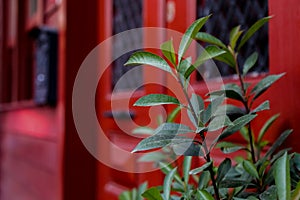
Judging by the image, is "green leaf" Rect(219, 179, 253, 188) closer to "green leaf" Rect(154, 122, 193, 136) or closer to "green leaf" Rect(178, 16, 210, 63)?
"green leaf" Rect(154, 122, 193, 136)

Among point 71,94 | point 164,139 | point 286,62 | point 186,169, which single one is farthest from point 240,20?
point 71,94

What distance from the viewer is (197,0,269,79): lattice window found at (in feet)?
3.42

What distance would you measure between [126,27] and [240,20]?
74 centimetres

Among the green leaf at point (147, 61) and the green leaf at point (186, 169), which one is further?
the green leaf at point (186, 169)

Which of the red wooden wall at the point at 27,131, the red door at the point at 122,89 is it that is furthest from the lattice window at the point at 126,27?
the red wooden wall at the point at 27,131

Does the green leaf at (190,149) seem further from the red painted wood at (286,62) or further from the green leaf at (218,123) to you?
the red painted wood at (286,62)

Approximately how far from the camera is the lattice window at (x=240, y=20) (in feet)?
3.42

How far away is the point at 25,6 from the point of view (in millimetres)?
3105

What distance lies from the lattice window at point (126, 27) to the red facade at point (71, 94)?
0.03 m

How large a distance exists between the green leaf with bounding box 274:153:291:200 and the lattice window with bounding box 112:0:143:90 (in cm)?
112

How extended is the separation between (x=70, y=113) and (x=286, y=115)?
51.0 inches

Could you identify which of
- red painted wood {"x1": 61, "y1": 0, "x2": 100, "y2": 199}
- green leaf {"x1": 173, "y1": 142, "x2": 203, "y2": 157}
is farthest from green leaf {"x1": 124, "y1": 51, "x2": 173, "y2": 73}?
red painted wood {"x1": 61, "y1": 0, "x2": 100, "y2": 199}

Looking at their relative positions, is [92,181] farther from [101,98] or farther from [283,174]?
[283,174]

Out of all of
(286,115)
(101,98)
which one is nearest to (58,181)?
(101,98)
